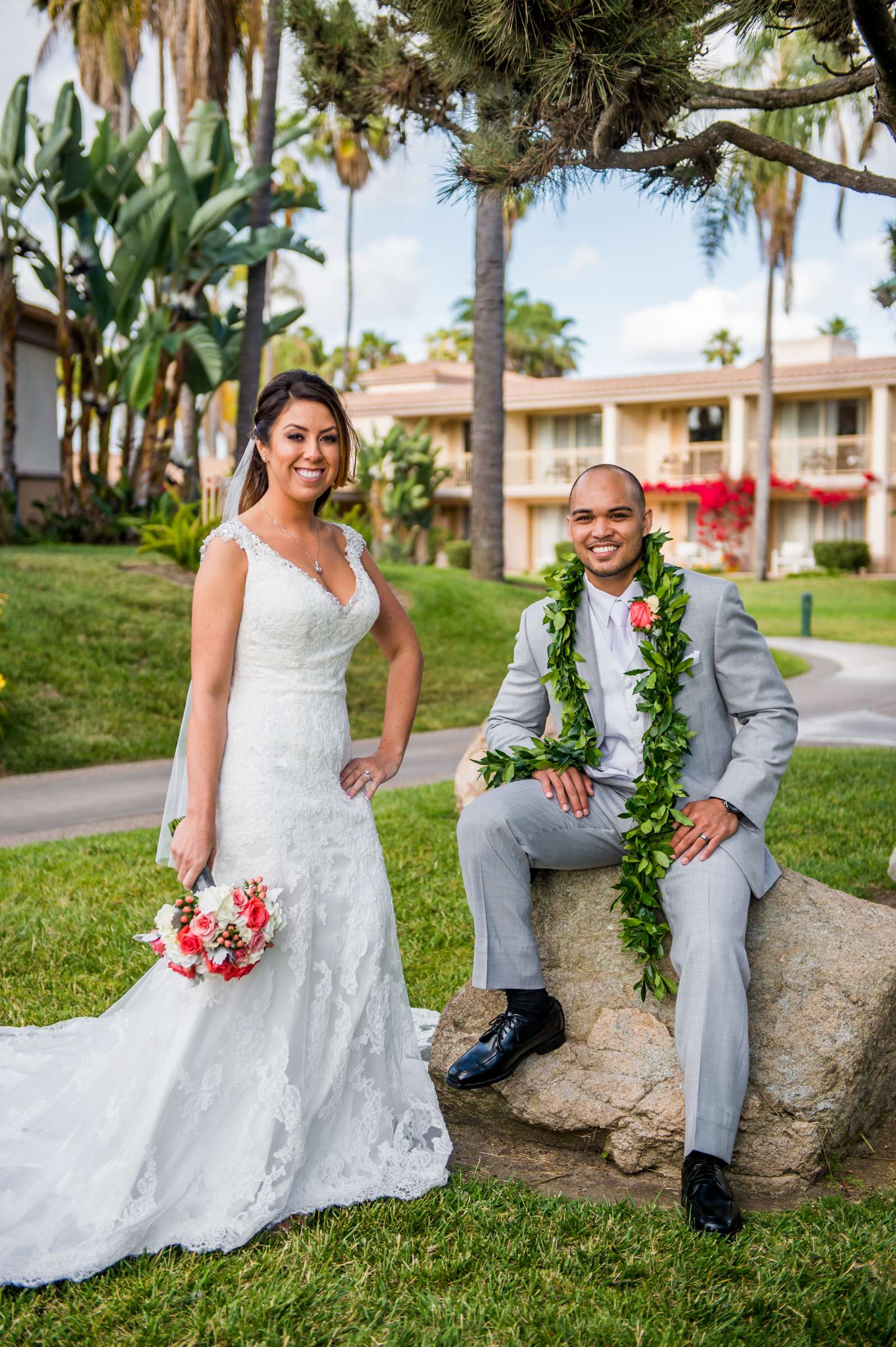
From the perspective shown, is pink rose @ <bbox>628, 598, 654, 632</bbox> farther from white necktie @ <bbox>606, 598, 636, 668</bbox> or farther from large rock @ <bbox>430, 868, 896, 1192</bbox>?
large rock @ <bbox>430, 868, 896, 1192</bbox>

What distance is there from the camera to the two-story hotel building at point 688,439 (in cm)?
3453

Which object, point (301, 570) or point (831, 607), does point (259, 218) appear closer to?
point (301, 570)

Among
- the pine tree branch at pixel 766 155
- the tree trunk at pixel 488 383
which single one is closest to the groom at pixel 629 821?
the pine tree branch at pixel 766 155

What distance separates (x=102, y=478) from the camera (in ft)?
59.9

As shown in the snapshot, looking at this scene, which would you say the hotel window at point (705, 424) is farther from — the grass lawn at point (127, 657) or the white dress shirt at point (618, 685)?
the white dress shirt at point (618, 685)

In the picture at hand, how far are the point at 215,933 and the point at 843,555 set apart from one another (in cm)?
3309

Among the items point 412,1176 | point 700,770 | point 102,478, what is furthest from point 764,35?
point 102,478

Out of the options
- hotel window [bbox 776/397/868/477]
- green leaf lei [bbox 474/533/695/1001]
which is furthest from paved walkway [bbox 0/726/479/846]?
hotel window [bbox 776/397/868/477]

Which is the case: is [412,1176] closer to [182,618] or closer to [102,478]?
[182,618]

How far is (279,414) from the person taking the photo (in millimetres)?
3566

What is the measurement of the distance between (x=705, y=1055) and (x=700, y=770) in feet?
3.15

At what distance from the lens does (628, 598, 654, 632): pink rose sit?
3971 mm

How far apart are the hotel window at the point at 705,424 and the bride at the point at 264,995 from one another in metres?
35.5

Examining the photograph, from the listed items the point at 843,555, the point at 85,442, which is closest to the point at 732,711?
the point at 85,442
